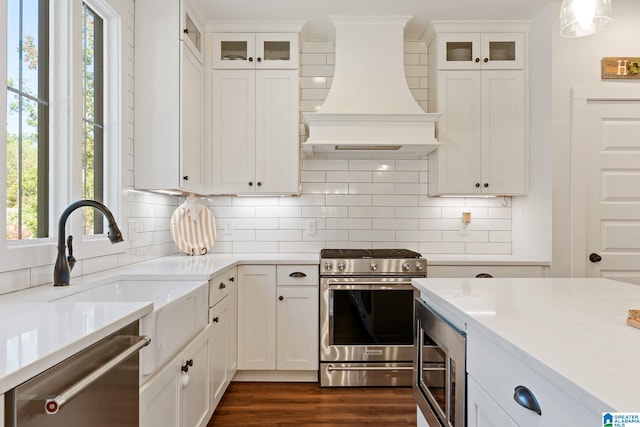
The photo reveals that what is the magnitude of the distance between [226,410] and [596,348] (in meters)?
2.19

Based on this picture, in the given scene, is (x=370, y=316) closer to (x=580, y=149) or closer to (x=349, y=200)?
(x=349, y=200)

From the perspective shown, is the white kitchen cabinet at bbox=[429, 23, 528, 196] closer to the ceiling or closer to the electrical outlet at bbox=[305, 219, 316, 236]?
the ceiling

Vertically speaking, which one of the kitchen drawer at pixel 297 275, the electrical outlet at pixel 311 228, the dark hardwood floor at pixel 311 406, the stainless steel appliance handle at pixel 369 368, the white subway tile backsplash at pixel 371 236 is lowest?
the dark hardwood floor at pixel 311 406

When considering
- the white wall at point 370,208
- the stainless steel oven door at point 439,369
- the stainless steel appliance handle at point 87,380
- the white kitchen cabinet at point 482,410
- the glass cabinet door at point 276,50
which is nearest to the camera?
the stainless steel appliance handle at point 87,380

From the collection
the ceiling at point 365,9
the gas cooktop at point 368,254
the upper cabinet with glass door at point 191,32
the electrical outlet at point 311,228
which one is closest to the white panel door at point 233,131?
the upper cabinet with glass door at point 191,32

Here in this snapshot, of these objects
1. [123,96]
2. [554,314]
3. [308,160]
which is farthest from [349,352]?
[123,96]

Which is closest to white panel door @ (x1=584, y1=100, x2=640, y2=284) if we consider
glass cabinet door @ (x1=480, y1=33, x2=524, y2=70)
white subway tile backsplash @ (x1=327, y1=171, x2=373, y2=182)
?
glass cabinet door @ (x1=480, y1=33, x2=524, y2=70)

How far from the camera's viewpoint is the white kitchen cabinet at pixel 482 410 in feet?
3.29

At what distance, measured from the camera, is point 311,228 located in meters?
3.39

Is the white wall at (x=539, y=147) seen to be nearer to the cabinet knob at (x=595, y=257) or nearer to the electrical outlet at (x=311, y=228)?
the cabinet knob at (x=595, y=257)

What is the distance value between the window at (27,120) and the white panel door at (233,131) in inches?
52.0

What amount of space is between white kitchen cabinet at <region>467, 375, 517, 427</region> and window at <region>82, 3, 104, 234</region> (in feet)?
6.70

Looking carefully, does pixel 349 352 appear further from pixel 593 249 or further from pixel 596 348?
pixel 596 348

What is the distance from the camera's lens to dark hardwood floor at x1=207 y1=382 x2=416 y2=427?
90.9 inches
